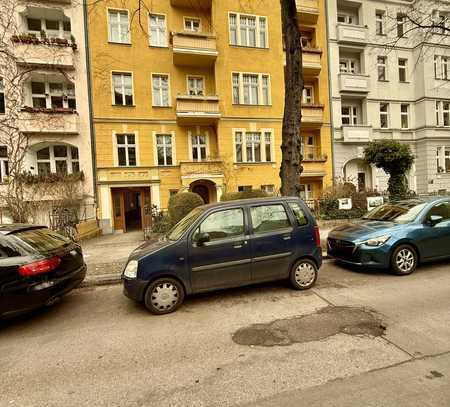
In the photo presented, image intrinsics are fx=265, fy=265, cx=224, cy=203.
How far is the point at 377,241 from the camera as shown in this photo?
5.51 m

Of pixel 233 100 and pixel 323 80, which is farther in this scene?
pixel 323 80

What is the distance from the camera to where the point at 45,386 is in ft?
8.80

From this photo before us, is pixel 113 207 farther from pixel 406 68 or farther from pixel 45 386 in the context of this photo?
pixel 406 68

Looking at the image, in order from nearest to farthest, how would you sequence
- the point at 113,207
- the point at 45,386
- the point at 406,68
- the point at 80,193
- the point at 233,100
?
the point at 45,386 → the point at 80,193 → the point at 113,207 → the point at 233,100 → the point at 406,68

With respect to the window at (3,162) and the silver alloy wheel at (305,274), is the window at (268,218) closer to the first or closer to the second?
the silver alloy wheel at (305,274)

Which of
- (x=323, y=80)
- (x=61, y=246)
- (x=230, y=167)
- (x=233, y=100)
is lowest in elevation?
(x=61, y=246)

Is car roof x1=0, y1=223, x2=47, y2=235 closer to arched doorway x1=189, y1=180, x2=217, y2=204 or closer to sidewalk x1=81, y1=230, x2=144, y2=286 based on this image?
sidewalk x1=81, y1=230, x2=144, y2=286

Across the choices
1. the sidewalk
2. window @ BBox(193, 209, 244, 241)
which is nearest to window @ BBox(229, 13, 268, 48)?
the sidewalk

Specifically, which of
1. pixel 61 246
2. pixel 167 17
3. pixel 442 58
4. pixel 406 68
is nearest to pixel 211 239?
pixel 61 246

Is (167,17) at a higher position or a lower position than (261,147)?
higher

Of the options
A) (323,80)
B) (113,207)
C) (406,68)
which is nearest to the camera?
(113,207)

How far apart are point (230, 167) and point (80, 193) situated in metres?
8.37

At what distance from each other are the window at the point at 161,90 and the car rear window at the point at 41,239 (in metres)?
12.4

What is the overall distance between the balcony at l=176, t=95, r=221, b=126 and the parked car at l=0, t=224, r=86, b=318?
11812 millimetres
